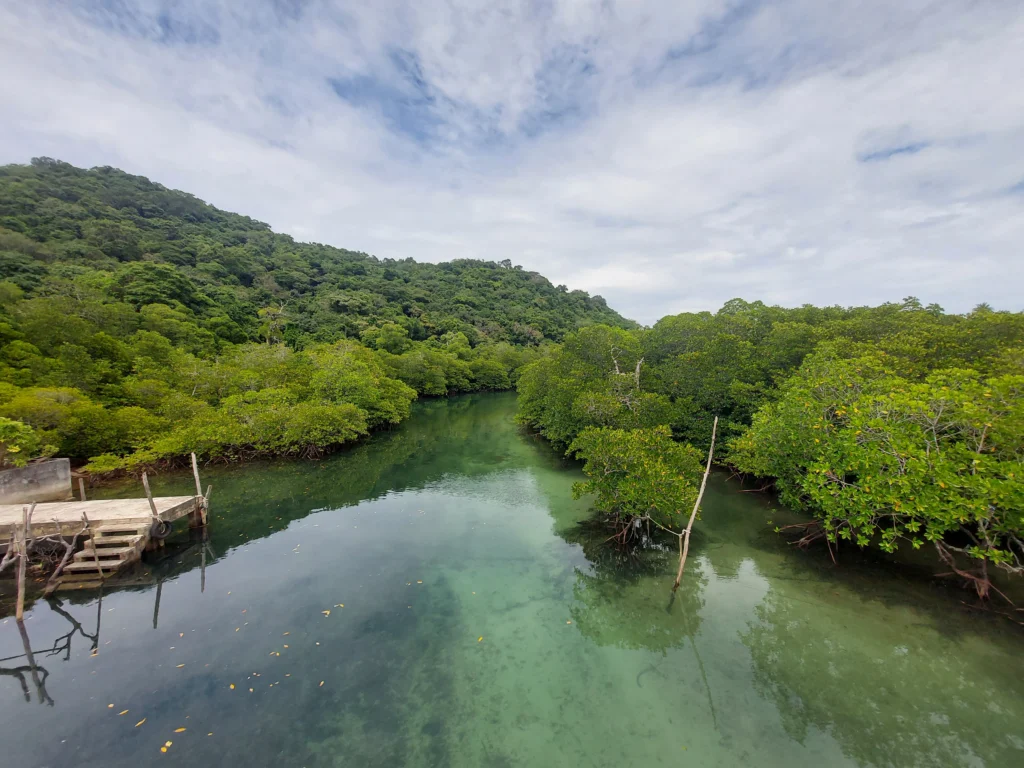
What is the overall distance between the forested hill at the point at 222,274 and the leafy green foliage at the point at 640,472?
3725 centimetres

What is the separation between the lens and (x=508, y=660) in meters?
8.66

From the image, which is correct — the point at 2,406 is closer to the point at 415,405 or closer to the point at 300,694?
the point at 300,694

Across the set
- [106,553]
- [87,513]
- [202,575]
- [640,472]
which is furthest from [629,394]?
[87,513]

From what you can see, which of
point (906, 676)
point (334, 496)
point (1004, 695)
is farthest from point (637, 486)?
point (334, 496)

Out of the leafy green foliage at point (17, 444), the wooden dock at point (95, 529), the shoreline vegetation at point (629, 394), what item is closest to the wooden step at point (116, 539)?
the wooden dock at point (95, 529)

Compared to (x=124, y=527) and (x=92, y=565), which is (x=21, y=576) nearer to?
(x=92, y=565)

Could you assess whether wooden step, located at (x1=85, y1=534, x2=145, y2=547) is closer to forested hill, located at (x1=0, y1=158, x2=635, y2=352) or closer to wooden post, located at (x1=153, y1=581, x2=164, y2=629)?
→ wooden post, located at (x1=153, y1=581, x2=164, y2=629)

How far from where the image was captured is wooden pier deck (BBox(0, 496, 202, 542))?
458 inches

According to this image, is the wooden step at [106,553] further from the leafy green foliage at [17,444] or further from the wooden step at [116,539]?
the leafy green foliage at [17,444]

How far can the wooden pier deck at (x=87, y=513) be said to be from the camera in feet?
38.1

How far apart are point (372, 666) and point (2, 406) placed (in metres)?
19.3

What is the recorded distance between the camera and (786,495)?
42.2 ft

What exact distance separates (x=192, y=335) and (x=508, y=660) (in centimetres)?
3828

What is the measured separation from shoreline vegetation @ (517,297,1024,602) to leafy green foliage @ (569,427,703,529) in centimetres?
5
